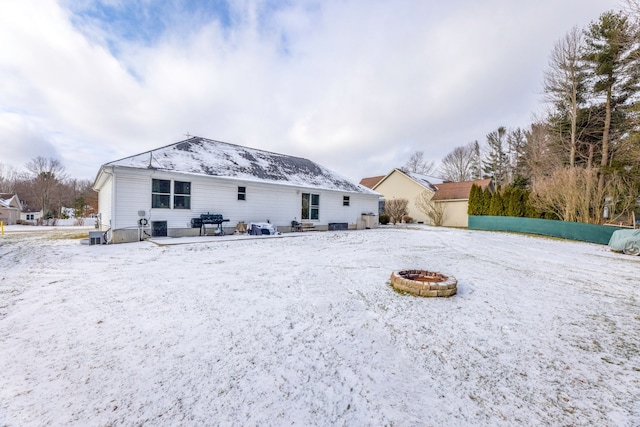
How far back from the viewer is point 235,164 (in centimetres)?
1261

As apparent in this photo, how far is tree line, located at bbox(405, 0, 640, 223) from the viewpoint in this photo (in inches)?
515

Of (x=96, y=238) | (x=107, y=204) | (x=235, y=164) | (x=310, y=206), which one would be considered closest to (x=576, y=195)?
(x=310, y=206)

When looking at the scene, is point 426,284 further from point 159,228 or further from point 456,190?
point 456,190

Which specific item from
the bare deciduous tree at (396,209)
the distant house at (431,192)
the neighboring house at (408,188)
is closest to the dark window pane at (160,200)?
the bare deciduous tree at (396,209)

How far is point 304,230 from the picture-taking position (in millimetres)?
13758

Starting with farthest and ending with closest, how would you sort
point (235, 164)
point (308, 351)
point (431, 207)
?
1. point (431, 207)
2. point (235, 164)
3. point (308, 351)

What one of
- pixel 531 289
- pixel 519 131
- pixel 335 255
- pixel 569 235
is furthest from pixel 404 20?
pixel 519 131

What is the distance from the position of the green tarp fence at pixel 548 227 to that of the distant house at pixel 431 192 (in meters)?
3.50

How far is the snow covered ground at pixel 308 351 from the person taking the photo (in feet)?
5.81

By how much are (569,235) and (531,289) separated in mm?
12510

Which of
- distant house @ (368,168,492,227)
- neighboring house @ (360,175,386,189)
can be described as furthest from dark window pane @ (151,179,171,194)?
neighboring house @ (360,175,386,189)

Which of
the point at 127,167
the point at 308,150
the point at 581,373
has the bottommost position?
the point at 581,373

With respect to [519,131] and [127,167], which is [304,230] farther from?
[519,131]

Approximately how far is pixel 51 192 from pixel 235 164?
1302 inches
